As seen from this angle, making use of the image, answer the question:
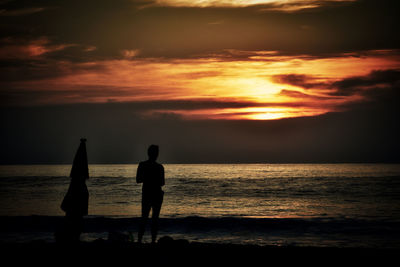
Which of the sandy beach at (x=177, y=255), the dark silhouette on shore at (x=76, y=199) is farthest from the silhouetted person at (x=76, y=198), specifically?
the sandy beach at (x=177, y=255)

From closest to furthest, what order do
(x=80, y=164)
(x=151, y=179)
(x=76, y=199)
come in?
(x=80, y=164) < (x=76, y=199) < (x=151, y=179)

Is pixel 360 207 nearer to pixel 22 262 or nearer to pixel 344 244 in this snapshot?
pixel 344 244

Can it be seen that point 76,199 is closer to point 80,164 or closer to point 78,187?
point 78,187

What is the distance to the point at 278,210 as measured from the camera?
3042cm

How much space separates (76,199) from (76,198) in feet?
0.07

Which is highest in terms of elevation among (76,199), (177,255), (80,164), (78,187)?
(80,164)

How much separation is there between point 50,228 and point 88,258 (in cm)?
1222

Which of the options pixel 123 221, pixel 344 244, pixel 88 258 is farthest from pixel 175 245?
pixel 123 221

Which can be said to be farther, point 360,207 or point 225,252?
point 360,207

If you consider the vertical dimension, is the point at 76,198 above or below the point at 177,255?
above

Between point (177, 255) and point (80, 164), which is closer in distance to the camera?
point (80, 164)

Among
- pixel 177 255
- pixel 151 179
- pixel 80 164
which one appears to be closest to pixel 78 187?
pixel 80 164

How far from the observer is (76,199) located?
8.91 m

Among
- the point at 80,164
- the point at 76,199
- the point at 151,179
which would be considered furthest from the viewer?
the point at 151,179
